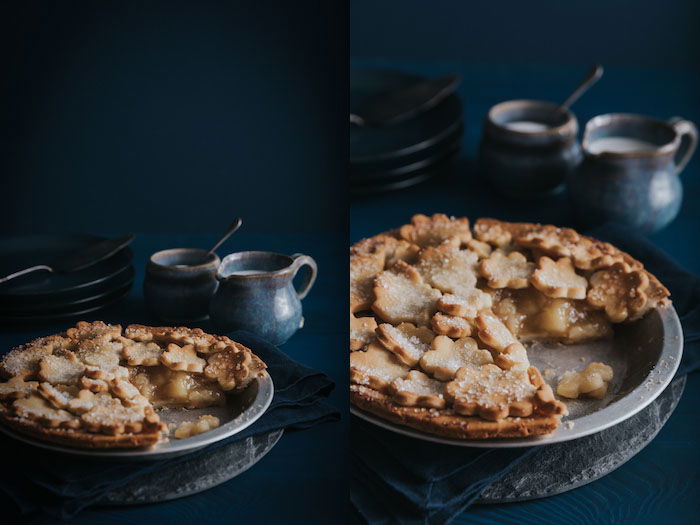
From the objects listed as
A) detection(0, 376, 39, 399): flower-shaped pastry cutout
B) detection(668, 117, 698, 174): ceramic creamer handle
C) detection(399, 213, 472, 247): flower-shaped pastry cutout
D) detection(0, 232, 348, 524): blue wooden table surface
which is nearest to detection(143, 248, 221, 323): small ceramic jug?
detection(0, 232, 348, 524): blue wooden table surface

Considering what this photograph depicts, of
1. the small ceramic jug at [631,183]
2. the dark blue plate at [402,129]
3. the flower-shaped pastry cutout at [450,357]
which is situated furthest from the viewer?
the dark blue plate at [402,129]

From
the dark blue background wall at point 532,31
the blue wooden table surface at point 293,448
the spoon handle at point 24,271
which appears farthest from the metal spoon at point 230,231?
the dark blue background wall at point 532,31

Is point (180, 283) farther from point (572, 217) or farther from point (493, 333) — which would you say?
point (572, 217)

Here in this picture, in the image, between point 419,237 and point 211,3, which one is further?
point 419,237

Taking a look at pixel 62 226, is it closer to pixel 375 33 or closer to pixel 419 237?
pixel 419 237

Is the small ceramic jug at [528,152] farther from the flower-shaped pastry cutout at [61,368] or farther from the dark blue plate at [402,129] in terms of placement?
the flower-shaped pastry cutout at [61,368]

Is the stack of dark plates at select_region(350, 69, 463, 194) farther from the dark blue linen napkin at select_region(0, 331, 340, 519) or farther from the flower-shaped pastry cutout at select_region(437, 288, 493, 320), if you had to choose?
the dark blue linen napkin at select_region(0, 331, 340, 519)

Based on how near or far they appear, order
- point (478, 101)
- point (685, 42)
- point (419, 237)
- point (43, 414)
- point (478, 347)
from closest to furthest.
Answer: point (43, 414) → point (478, 347) → point (419, 237) → point (478, 101) → point (685, 42)

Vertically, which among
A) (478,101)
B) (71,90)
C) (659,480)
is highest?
(71,90)

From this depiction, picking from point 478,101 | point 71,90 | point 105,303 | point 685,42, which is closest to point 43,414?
point 105,303
